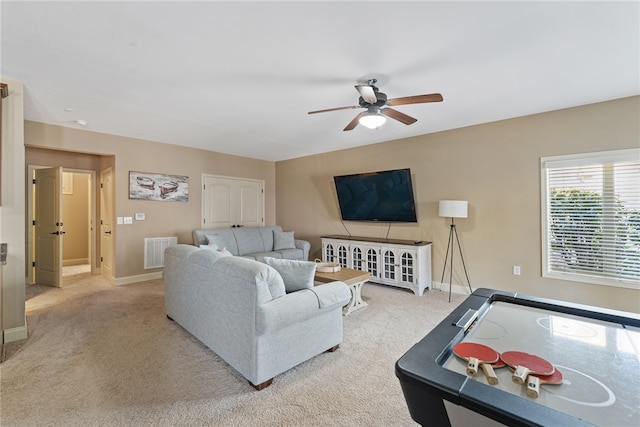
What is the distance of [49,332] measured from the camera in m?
2.92

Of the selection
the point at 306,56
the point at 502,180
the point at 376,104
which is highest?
the point at 306,56

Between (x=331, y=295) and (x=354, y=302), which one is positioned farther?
(x=354, y=302)

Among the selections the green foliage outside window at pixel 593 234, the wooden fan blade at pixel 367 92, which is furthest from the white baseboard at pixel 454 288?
the wooden fan blade at pixel 367 92

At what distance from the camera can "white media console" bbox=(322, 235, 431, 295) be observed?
167 inches

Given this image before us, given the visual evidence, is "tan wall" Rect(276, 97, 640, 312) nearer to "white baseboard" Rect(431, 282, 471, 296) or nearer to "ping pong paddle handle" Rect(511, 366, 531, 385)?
"white baseboard" Rect(431, 282, 471, 296)

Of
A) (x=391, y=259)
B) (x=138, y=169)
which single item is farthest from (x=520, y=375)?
(x=138, y=169)

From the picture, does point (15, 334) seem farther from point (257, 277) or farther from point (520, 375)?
point (520, 375)

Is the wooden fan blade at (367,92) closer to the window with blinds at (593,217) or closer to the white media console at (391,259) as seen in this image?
the white media console at (391,259)

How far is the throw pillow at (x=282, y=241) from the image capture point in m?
5.58

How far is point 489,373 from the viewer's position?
979 millimetres

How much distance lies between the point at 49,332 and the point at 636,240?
636cm

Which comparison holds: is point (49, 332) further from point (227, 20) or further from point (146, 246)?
point (227, 20)

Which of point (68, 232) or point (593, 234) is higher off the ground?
point (593, 234)

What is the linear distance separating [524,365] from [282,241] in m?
4.80
